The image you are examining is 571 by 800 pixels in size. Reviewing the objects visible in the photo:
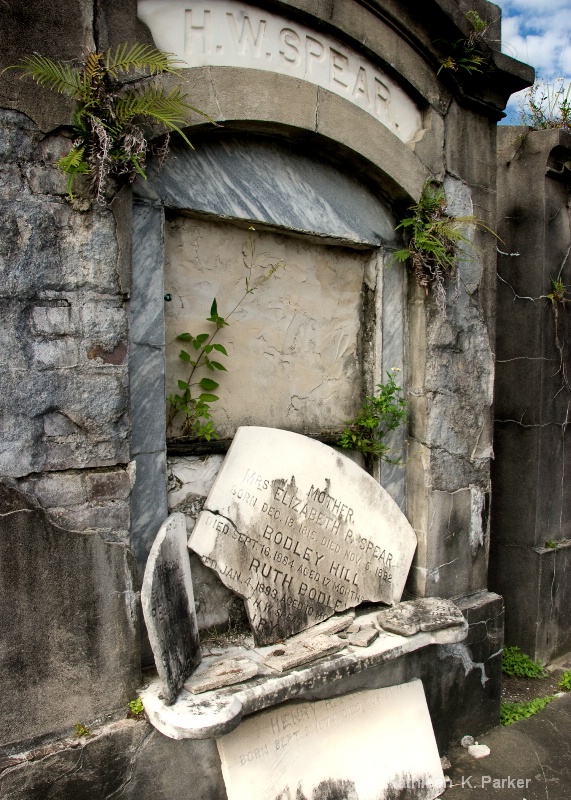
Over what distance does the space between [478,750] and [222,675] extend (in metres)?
1.71

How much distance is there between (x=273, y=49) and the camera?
8.49 feet

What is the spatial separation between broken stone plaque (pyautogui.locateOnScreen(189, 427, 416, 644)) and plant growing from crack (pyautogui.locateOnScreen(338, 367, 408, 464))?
0.17 metres

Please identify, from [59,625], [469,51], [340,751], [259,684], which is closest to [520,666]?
[340,751]

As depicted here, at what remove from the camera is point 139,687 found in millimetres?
2201

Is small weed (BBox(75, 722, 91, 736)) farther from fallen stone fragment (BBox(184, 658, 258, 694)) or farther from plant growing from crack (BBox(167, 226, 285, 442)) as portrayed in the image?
plant growing from crack (BBox(167, 226, 285, 442))

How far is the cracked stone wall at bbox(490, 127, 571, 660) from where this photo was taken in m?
3.97

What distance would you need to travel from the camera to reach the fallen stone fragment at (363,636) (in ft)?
8.51

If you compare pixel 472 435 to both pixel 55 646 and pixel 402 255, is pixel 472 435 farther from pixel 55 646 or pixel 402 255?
pixel 55 646

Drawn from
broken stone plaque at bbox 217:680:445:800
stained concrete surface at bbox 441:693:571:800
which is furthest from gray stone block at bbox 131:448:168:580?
stained concrete surface at bbox 441:693:571:800

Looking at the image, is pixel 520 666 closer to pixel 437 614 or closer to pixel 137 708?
pixel 437 614

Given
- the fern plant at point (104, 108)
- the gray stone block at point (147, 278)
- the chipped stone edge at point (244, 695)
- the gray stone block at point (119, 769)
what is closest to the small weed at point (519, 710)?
the chipped stone edge at point (244, 695)

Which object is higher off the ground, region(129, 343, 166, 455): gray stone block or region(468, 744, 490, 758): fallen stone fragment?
region(129, 343, 166, 455): gray stone block

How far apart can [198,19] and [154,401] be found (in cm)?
147

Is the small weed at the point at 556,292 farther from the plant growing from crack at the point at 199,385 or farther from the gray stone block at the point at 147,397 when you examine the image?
the gray stone block at the point at 147,397
